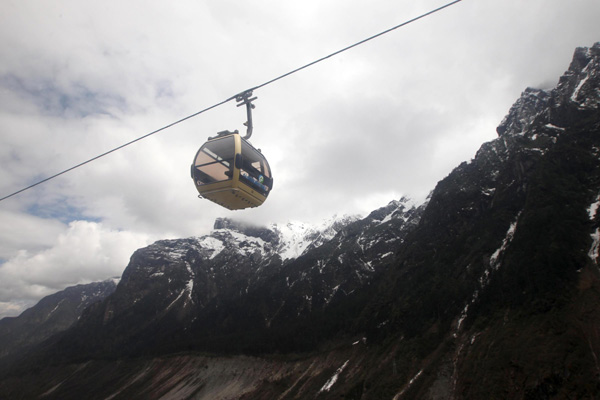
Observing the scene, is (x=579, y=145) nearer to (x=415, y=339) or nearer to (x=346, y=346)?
(x=415, y=339)

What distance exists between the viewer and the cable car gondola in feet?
54.7

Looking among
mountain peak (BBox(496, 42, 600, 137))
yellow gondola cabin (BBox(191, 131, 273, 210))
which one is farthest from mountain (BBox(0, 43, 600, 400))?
yellow gondola cabin (BBox(191, 131, 273, 210))

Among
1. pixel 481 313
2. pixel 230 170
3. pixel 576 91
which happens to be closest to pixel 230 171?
pixel 230 170

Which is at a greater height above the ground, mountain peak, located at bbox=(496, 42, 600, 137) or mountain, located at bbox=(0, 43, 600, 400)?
mountain peak, located at bbox=(496, 42, 600, 137)

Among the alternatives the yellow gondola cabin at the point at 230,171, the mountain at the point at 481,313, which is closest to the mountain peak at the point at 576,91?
the mountain at the point at 481,313

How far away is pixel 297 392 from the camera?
124 meters

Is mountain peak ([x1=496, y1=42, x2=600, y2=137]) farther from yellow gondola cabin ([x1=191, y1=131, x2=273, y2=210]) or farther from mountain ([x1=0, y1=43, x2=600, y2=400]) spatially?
yellow gondola cabin ([x1=191, y1=131, x2=273, y2=210])

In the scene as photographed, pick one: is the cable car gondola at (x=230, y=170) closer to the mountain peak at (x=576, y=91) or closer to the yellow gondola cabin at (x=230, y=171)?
the yellow gondola cabin at (x=230, y=171)

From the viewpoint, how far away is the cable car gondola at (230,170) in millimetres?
16688

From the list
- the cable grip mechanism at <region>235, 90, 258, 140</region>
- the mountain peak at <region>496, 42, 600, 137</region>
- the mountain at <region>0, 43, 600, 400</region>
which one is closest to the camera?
the cable grip mechanism at <region>235, 90, 258, 140</region>

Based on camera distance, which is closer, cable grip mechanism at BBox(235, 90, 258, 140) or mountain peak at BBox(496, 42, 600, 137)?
cable grip mechanism at BBox(235, 90, 258, 140)

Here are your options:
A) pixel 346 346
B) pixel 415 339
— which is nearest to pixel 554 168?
pixel 415 339

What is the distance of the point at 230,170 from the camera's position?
1664cm

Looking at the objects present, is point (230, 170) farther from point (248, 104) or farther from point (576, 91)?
point (576, 91)
